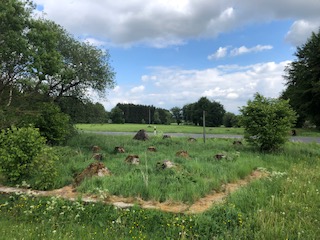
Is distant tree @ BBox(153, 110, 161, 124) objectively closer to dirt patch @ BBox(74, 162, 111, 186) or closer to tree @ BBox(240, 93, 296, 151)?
tree @ BBox(240, 93, 296, 151)

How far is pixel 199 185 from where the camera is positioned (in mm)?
6938

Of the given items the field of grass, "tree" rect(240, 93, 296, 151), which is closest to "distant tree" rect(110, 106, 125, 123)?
"tree" rect(240, 93, 296, 151)

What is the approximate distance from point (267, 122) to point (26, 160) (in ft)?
30.6

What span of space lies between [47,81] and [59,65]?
3.75 metres

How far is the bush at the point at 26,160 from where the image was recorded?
7586mm

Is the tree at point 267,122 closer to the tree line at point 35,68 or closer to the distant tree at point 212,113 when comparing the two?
the tree line at point 35,68

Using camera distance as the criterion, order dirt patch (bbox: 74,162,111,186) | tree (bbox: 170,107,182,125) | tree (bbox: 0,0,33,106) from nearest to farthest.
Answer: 1. dirt patch (bbox: 74,162,111,186)
2. tree (bbox: 0,0,33,106)
3. tree (bbox: 170,107,182,125)

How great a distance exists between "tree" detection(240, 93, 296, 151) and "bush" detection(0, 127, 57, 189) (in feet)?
27.9

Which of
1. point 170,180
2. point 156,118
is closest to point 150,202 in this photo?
point 170,180

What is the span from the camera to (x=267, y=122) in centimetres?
1255

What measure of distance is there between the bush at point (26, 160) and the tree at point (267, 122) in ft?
27.9

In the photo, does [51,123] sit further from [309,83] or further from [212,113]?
[212,113]

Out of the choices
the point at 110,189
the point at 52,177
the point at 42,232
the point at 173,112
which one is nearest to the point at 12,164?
the point at 52,177

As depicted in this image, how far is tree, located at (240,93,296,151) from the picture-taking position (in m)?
12.5
